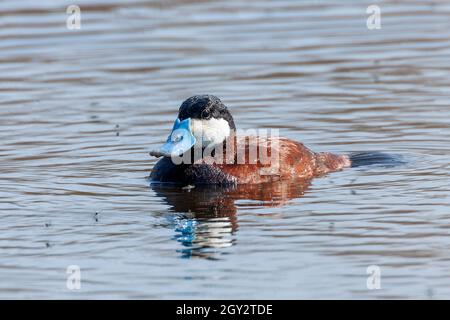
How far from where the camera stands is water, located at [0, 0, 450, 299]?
7.71 meters

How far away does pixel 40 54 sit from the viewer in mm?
16578

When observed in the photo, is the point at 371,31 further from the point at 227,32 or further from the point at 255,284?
the point at 255,284

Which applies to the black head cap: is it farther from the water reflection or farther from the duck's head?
the water reflection

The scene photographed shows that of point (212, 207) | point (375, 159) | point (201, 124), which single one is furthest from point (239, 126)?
point (212, 207)

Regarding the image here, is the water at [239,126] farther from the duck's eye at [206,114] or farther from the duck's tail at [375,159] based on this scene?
Answer: the duck's eye at [206,114]

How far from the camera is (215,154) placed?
10.5 metres

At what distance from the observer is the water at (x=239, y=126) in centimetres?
771

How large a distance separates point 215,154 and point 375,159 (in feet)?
5.43

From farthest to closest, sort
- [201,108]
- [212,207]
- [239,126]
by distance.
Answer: [239,126] < [201,108] < [212,207]

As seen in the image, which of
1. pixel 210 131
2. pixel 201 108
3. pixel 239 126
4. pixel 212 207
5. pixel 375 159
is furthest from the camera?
pixel 239 126

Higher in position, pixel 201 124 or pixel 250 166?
pixel 201 124

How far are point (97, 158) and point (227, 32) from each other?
655 centimetres

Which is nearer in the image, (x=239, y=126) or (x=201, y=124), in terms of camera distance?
(x=201, y=124)

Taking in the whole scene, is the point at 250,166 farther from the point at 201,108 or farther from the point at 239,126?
the point at 239,126
